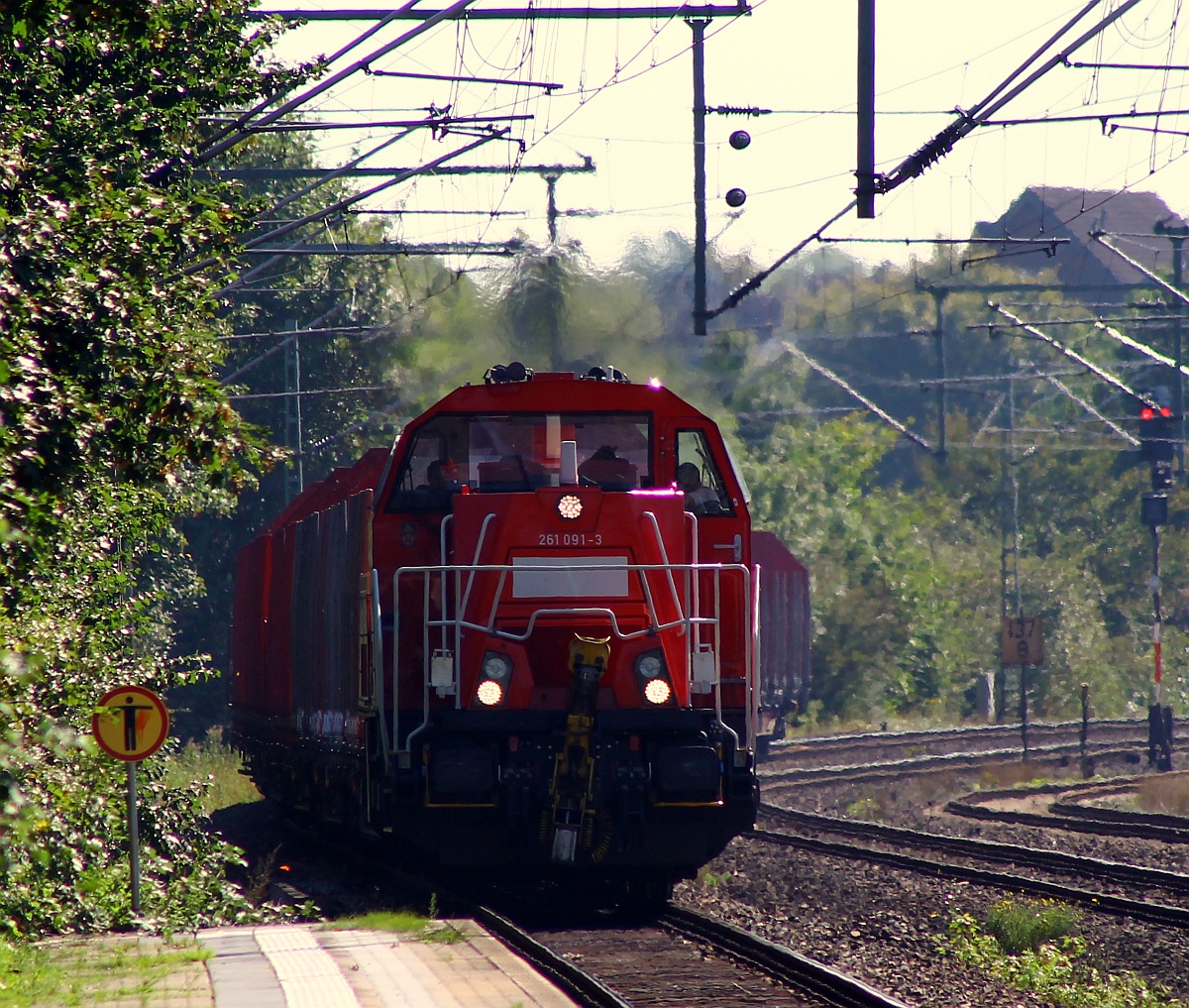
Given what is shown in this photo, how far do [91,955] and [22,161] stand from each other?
4.88 meters

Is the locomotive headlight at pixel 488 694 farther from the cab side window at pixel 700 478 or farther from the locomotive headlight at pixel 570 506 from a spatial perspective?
the cab side window at pixel 700 478

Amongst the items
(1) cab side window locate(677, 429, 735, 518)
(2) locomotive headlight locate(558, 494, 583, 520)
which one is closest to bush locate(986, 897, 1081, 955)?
(1) cab side window locate(677, 429, 735, 518)

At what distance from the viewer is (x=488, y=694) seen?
38.3ft

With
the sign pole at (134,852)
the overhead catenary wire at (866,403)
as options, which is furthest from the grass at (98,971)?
the overhead catenary wire at (866,403)

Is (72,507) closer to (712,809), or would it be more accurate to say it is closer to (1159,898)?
(712,809)

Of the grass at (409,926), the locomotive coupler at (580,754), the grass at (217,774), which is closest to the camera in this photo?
the grass at (409,926)

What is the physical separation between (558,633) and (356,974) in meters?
3.28

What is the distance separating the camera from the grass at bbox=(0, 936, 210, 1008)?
8.76 metres

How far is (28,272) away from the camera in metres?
8.47

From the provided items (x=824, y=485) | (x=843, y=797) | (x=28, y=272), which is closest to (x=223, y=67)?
(x=28, y=272)

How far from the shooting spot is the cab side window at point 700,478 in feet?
43.1

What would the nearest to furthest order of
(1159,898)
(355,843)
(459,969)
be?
(459,969) → (1159,898) → (355,843)

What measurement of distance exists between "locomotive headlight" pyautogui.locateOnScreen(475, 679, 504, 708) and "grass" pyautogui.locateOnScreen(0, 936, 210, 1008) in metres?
2.54

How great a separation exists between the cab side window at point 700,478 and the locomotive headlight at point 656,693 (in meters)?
1.82
